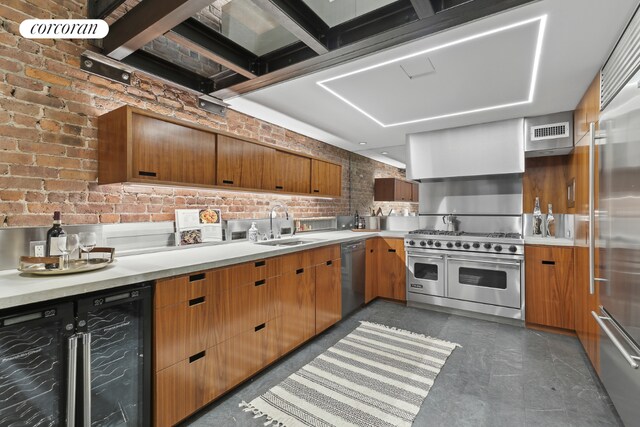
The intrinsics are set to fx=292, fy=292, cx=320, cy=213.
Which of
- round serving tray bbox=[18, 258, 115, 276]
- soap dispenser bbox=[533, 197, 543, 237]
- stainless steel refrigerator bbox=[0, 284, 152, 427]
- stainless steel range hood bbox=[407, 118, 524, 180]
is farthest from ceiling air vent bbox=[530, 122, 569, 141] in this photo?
round serving tray bbox=[18, 258, 115, 276]

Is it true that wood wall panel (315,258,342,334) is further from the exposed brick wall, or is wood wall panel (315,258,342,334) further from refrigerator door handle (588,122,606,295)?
refrigerator door handle (588,122,606,295)

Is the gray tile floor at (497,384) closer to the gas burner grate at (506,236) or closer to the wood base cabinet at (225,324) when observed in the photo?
the wood base cabinet at (225,324)

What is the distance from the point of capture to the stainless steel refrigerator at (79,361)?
122 cm

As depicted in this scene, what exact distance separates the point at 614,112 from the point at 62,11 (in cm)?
355

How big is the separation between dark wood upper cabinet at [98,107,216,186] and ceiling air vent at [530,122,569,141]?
377cm

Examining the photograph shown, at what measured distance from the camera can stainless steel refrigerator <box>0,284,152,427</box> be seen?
4.00 ft

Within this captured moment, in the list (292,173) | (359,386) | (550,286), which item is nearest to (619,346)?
(359,386)

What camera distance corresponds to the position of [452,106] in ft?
10.7

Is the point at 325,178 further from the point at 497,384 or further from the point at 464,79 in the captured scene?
the point at 497,384

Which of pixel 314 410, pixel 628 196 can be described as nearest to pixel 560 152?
pixel 628 196

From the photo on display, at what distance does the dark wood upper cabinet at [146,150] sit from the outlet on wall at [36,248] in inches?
21.1

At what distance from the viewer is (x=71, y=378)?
133 centimetres

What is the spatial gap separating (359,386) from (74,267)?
200 cm

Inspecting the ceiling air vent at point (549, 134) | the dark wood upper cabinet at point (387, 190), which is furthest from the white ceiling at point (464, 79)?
the dark wood upper cabinet at point (387, 190)
